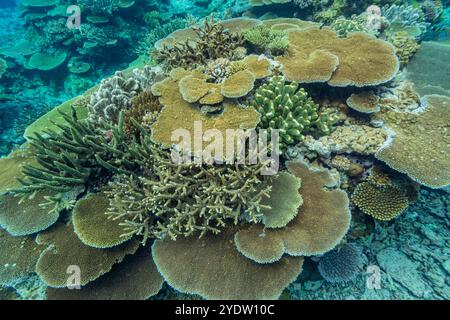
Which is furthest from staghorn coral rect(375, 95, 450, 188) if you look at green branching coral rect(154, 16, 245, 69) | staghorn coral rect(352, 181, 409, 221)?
green branching coral rect(154, 16, 245, 69)

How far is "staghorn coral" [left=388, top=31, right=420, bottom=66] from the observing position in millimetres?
5547

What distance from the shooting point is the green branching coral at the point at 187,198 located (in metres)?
3.25

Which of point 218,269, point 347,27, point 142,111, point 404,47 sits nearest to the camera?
point 218,269

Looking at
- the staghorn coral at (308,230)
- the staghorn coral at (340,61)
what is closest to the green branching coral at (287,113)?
the staghorn coral at (340,61)

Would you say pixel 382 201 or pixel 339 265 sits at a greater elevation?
pixel 382 201

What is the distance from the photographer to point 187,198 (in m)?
3.44

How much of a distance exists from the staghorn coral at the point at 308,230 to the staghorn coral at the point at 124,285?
4.10 ft

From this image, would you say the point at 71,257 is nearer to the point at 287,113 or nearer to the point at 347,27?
the point at 287,113

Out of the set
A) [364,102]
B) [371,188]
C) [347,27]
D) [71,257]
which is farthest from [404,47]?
[71,257]

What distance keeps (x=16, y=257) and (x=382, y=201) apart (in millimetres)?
4886

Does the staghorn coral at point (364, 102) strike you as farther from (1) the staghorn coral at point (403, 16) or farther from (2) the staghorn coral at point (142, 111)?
(1) the staghorn coral at point (403, 16)
